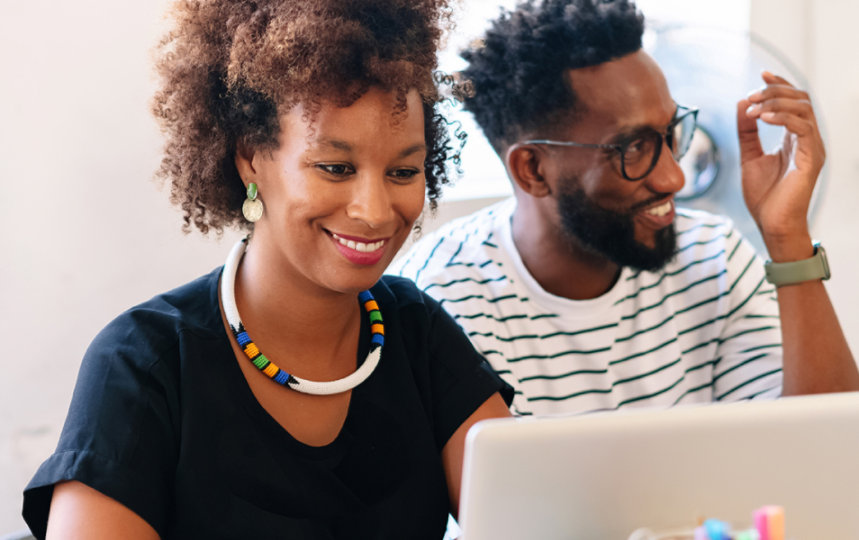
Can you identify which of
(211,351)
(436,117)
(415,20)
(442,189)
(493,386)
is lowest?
(493,386)

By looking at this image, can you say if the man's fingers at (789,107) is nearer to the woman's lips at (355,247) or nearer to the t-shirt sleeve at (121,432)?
the woman's lips at (355,247)

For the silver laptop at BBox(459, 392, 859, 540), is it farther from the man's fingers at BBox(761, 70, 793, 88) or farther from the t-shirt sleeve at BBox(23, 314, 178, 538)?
the man's fingers at BBox(761, 70, 793, 88)

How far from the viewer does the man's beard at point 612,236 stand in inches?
65.4

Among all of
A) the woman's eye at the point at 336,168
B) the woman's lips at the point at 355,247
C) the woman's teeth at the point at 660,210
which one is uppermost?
the woman's eye at the point at 336,168

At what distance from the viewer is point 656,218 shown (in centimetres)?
168

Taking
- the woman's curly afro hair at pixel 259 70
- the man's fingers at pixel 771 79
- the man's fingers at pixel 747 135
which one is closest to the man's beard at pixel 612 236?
the man's fingers at pixel 747 135

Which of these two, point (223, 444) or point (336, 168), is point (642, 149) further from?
point (223, 444)

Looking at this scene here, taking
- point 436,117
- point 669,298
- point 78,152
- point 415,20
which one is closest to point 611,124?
point 669,298

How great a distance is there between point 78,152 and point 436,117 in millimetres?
684

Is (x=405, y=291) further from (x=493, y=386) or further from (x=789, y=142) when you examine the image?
(x=789, y=142)

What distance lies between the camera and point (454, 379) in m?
1.28

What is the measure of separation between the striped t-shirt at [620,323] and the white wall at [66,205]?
49cm

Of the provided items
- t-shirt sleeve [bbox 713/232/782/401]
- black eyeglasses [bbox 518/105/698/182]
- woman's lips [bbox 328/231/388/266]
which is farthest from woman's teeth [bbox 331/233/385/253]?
t-shirt sleeve [bbox 713/232/782/401]

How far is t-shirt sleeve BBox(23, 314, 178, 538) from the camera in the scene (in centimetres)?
102
